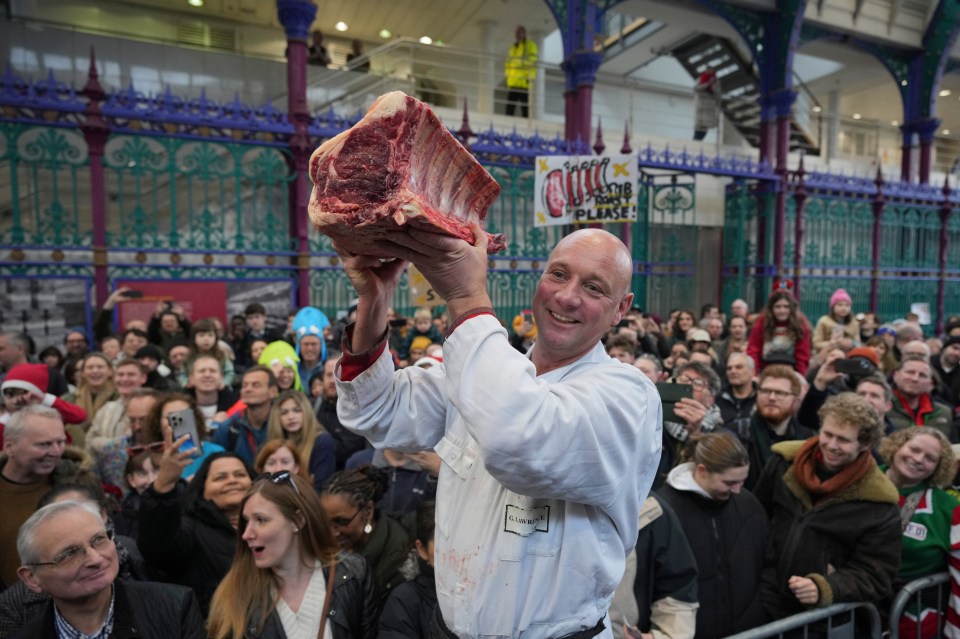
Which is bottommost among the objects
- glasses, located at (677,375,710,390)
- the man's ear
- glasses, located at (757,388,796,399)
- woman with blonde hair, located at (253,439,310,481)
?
the man's ear

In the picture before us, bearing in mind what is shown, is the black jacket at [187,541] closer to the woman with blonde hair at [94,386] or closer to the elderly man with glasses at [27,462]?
the elderly man with glasses at [27,462]

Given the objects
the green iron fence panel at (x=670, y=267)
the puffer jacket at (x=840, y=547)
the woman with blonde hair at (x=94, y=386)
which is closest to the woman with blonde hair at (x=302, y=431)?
the woman with blonde hair at (x=94, y=386)

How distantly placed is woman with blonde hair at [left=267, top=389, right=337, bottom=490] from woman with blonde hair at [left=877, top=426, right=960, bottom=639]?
3.18m

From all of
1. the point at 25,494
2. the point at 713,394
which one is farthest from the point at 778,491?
the point at 25,494

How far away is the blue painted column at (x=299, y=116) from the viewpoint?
29.0 feet

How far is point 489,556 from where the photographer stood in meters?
1.39

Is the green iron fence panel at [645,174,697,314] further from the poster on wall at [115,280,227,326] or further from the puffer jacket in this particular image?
the puffer jacket

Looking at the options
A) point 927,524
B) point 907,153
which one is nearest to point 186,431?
point 927,524

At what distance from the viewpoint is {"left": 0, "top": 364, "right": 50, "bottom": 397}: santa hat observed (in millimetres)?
4023

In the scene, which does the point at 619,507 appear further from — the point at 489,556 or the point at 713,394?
the point at 713,394

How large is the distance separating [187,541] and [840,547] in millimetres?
3017

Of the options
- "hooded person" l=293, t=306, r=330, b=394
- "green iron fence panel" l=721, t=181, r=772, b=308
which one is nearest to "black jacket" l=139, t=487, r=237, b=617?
"hooded person" l=293, t=306, r=330, b=394

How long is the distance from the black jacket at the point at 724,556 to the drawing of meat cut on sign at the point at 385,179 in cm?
198

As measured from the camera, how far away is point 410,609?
2.45m
